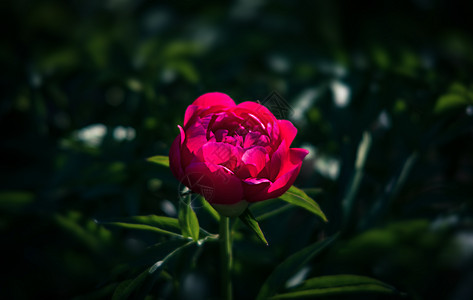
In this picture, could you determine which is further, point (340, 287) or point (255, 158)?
point (340, 287)

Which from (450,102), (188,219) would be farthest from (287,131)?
(450,102)

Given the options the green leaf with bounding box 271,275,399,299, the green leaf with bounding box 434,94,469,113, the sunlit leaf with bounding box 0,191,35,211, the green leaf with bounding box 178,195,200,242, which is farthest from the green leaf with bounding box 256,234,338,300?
the sunlit leaf with bounding box 0,191,35,211

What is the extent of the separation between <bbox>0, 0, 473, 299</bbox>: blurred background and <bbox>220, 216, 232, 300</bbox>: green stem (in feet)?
0.28

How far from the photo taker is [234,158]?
41 cm

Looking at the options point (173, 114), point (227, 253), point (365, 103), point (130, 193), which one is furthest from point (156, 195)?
point (365, 103)

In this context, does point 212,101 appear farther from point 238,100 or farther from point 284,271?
point 238,100

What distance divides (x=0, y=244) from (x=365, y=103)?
81 cm

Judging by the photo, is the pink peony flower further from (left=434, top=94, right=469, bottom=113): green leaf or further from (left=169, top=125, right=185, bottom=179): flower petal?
(left=434, top=94, right=469, bottom=113): green leaf

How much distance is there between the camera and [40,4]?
3.98 ft

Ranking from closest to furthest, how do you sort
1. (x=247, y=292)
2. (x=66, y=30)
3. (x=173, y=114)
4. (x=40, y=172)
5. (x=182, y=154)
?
(x=182, y=154) → (x=247, y=292) → (x=173, y=114) → (x=40, y=172) → (x=66, y=30)

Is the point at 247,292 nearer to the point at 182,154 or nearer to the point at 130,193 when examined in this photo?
the point at 130,193

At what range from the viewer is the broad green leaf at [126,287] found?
0.46 metres

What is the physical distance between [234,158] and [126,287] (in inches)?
7.6

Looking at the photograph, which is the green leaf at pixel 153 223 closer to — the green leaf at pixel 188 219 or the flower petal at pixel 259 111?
the green leaf at pixel 188 219
